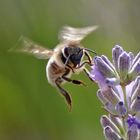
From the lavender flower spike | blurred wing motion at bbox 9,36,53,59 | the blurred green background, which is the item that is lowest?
the lavender flower spike

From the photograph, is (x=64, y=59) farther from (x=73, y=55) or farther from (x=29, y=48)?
(x=29, y=48)

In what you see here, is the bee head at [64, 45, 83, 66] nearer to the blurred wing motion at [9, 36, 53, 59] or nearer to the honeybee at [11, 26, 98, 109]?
the honeybee at [11, 26, 98, 109]

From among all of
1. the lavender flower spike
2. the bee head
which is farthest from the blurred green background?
the lavender flower spike

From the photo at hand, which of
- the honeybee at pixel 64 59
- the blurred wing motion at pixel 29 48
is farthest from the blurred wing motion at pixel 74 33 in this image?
the blurred wing motion at pixel 29 48

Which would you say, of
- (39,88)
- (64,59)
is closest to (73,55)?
(64,59)

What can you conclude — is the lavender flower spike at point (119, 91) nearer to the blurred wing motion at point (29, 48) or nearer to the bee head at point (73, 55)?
the bee head at point (73, 55)

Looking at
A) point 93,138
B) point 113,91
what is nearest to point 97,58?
point 113,91
